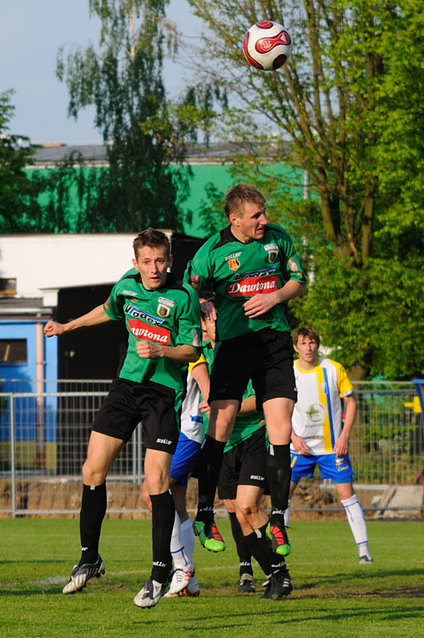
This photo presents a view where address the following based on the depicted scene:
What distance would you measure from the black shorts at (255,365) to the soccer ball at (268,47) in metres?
3.46

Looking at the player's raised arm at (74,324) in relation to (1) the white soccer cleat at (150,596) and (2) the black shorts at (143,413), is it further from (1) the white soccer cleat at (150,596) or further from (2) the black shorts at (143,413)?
(1) the white soccer cleat at (150,596)

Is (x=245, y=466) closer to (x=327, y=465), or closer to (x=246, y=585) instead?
(x=246, y=585)

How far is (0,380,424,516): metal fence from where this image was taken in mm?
19484

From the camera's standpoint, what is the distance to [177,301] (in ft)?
26.6

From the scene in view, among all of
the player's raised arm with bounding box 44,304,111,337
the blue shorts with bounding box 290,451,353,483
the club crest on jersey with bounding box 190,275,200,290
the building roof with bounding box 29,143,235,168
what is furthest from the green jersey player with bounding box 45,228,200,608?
the building roof with bounding box 29,143,235,168

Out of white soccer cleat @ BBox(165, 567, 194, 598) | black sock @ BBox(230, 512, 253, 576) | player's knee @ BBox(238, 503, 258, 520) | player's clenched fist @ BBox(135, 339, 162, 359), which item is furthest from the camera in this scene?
black sock @ BBox(230, 512, 253, 576)

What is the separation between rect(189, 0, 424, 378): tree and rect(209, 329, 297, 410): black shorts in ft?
60.7

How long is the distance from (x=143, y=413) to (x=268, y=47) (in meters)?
4.34

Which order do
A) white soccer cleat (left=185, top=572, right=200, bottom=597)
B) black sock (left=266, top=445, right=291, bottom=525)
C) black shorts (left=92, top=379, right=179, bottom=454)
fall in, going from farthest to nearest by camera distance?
white soccer cleat (left=185, top=572, right=200, bottom=597) → black sock (left=266, top=445, right=291, bottom=525) → black shorts (left=92, top=379, right=179, bottom=454)

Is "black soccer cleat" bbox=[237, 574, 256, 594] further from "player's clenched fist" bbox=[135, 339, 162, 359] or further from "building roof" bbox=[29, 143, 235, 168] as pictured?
"building roof" bbox=[29, 143, 235, 168]

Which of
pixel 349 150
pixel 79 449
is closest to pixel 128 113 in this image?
pixel 349 150

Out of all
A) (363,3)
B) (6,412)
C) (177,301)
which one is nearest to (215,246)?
(177,301)

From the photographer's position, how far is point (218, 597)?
918 cm

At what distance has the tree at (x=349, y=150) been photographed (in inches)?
1059
